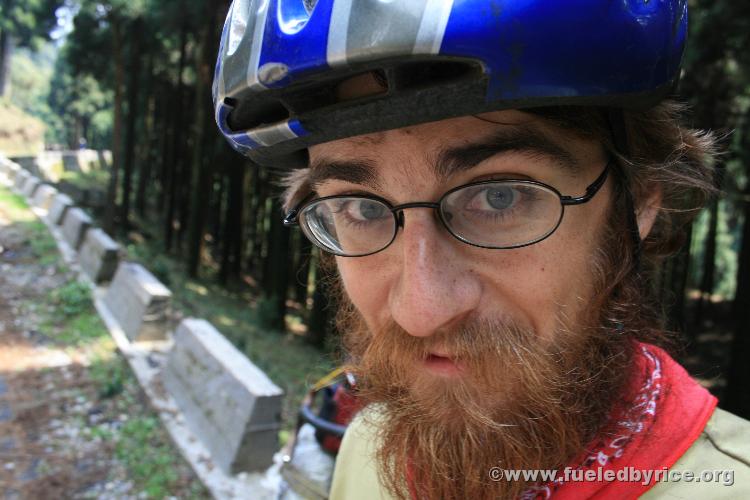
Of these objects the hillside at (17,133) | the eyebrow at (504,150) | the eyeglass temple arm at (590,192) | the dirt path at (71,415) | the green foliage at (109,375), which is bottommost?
the dirt path at (71,415)

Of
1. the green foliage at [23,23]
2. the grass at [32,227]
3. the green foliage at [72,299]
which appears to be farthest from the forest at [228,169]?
the green foliage at [72,299]

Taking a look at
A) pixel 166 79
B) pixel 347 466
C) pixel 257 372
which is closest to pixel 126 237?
pixel 166 79

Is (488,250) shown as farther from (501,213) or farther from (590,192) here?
(590,192)

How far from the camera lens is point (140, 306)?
25.1 ft

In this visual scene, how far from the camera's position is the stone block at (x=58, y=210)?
555 inches

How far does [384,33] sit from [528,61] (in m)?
0.29

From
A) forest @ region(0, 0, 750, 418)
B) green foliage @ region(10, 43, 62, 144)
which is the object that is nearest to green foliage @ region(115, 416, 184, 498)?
forest @ region(0, 0, 750, 418)

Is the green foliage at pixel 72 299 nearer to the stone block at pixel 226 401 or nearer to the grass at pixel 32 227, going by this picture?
the grass at pixel 32 227

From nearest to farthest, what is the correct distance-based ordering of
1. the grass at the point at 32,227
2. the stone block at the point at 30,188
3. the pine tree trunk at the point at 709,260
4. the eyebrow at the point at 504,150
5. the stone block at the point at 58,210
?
the eyebrow at the point at 504,150, the grass at the point at 32,227, the pine tree trunk at the point at 709,260, the stone block at the point at 58,210, the stone block at the point at 30,188

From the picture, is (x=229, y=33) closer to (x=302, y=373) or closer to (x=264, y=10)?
(x=264, y=10)

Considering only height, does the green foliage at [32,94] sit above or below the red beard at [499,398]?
above

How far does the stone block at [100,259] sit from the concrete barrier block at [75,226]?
1183 millimetres

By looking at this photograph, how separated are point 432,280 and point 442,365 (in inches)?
8.4

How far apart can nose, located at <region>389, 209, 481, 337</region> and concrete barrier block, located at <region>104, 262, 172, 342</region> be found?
22.9 feet
